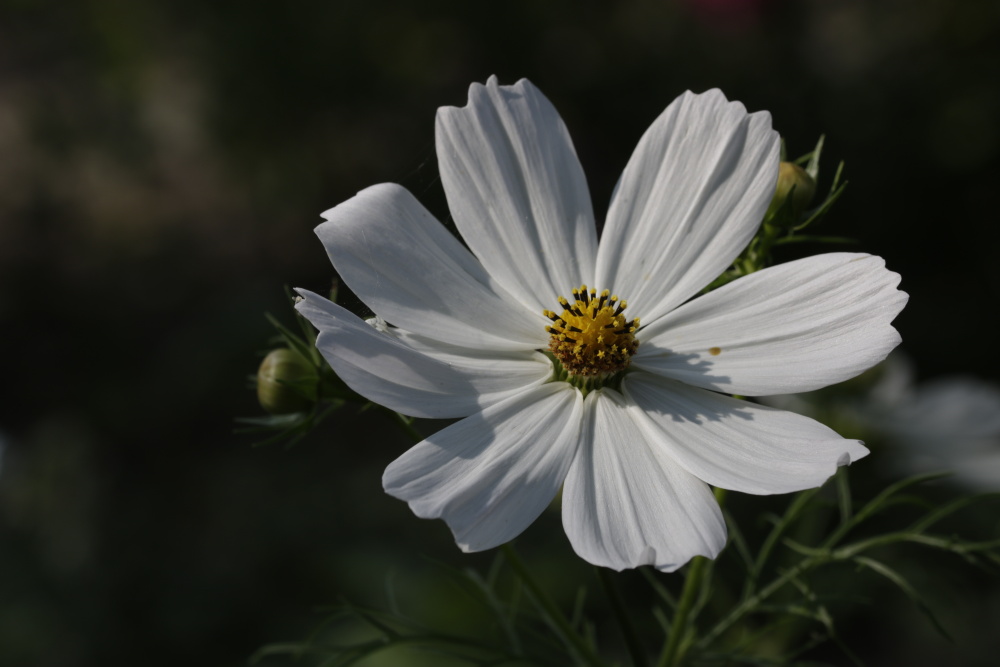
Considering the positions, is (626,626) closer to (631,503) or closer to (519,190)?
(631,503)

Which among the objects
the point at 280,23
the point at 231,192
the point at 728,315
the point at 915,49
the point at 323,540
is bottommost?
the point at 323,540

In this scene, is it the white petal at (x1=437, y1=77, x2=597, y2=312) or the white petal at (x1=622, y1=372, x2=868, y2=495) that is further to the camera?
the white petal at (x1=437, y1=77, x2=597, y2=312)

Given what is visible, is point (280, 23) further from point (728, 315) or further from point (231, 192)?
point (728, 315)

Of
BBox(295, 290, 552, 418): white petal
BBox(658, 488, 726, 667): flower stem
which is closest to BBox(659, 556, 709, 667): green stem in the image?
BBox(658, 488, 726, 667): flower stem

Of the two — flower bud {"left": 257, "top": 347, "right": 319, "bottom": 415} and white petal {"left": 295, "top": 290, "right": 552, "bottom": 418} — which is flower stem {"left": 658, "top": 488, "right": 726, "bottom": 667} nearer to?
white petal {"left": 295, "top": 290, "right": 552, "bottom": 418}

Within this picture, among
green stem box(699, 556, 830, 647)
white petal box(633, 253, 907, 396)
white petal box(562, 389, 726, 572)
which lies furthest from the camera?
green stem box(699, 556, 830, 647)

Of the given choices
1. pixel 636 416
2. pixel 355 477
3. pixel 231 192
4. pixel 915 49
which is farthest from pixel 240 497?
pixel 915 49

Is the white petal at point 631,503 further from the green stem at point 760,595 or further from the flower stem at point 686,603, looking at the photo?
the green stem at point 760,595

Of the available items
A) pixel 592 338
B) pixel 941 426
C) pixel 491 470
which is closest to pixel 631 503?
pixel 491 470
